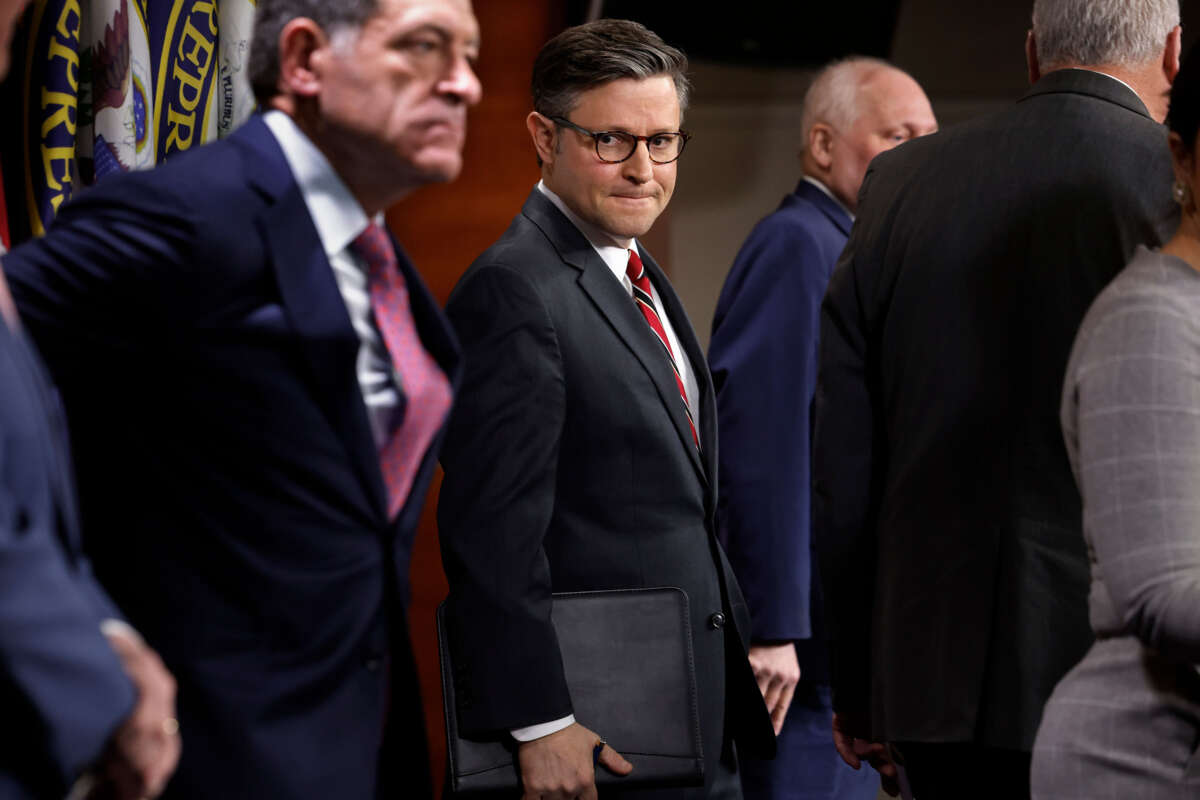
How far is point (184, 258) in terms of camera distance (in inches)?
43.1

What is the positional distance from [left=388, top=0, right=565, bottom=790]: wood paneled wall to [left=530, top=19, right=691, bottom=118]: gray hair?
59.3 inches

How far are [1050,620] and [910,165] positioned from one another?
61cm

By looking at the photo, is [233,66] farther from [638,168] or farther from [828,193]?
[828,193]

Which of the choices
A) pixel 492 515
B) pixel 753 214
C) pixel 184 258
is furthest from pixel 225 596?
pixel 753 214

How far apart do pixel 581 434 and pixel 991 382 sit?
52 centimetres

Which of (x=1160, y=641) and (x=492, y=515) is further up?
(x=1160, y=641)

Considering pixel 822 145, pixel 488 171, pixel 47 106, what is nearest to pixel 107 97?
pixel 47 106

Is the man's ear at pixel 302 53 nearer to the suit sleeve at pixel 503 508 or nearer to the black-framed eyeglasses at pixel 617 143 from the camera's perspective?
the suit sleeve at pixel 503 508

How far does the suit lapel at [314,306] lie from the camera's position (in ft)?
3.72

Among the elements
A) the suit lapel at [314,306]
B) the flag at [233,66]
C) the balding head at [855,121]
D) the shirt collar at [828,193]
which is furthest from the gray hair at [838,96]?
the suit lapel at [314,306]

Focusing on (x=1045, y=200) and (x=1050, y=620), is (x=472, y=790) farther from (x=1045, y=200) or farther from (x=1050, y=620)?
(x=1045, y=200)

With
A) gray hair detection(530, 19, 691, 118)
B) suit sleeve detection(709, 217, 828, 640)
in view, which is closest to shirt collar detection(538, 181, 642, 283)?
gray hair detection(530, 19, 691, 118)

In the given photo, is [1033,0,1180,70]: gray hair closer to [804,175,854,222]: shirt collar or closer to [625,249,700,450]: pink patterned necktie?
[625,249,700,450]: pink patterned necktie

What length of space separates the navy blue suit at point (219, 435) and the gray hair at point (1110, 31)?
1084mm
